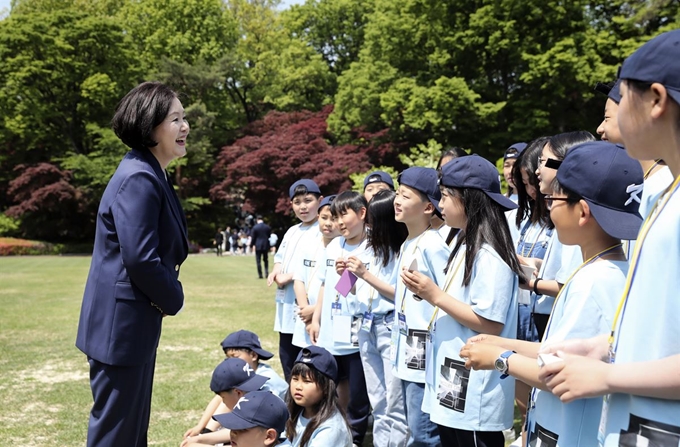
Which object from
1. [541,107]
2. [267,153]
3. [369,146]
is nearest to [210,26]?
[267,153]

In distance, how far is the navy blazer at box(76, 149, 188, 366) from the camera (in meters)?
2.92

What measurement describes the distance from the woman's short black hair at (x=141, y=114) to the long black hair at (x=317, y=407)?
6.33ft

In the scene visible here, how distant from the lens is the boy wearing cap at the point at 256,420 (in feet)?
11.7

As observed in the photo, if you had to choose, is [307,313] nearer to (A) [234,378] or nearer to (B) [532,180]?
(A) [234,378]

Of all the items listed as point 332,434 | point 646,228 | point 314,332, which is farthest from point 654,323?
point 314,332

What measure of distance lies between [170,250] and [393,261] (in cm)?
240

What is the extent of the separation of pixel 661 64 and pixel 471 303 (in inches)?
74.9

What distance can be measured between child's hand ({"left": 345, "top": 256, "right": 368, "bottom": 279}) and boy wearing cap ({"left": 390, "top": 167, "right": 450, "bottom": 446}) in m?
0.29

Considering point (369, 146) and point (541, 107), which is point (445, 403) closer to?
point (541, 107)

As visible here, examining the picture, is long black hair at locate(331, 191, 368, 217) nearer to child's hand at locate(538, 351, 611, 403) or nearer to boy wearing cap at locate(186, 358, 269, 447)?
boy wearing cap at locate(186, 358, 269, 447)

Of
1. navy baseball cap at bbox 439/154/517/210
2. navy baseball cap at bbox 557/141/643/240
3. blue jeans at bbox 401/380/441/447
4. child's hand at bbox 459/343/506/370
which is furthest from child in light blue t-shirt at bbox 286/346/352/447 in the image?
navy baseball cap at bbox 557/141/643/240

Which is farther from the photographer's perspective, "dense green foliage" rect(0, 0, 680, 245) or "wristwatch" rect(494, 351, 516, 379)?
"dense green foliage" rect(0, 0, 680, 245)

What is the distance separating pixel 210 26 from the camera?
48.0 meters

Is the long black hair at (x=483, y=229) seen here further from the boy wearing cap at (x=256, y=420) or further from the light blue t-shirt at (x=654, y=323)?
the light blue t-shirt at (x=654, y=323)
